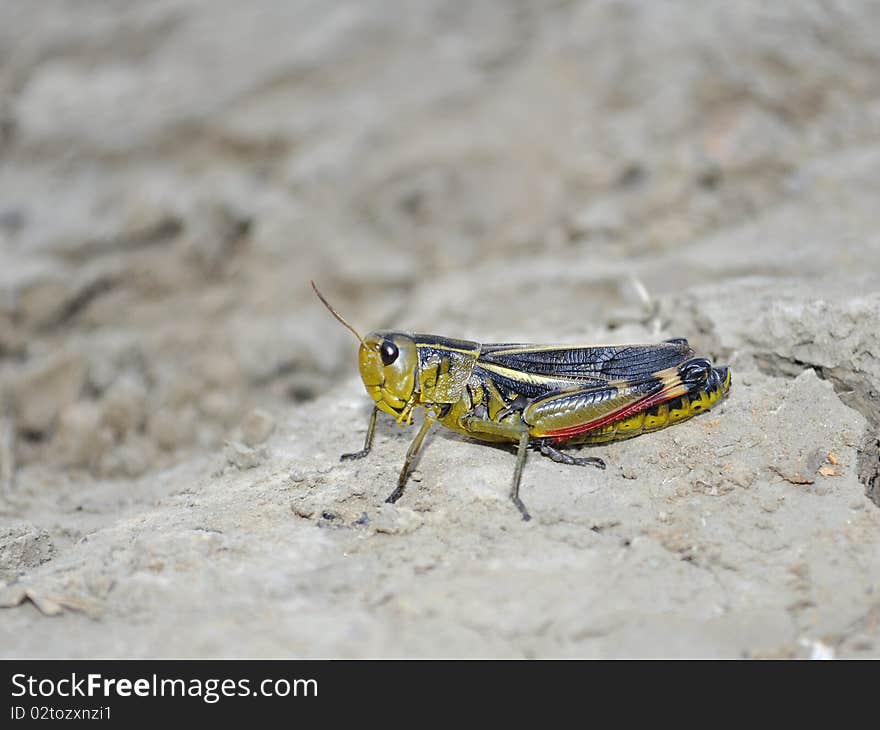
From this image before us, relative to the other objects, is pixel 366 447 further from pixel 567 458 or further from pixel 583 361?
pixel 583 361

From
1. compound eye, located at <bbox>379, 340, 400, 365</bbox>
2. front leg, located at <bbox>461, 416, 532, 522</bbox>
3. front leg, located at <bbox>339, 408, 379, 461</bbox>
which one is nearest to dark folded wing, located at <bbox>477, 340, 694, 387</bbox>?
front leg, located at <bbox>461, 416, 532, 522</bbox>

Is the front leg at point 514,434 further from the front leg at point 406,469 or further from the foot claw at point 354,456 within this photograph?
the foot claw at point 354,456

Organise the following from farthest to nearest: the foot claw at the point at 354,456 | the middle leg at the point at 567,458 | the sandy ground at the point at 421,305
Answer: the foot claw at the point at 354,456, the middle leg at the point at 567,458, the sandy ground at the point at 421,305

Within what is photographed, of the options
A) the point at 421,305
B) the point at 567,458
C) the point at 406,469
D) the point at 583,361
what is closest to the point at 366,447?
the point at 406,469

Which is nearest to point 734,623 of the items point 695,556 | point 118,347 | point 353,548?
point 695,556

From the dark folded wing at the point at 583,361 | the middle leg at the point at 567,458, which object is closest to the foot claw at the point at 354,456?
the dark folded wing at the point at 583,361
